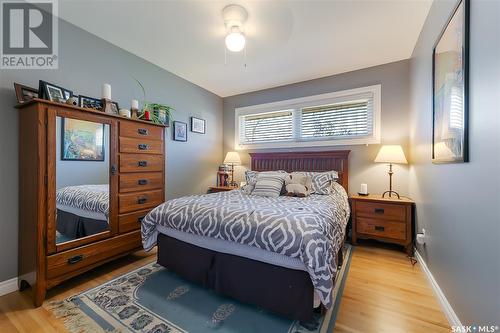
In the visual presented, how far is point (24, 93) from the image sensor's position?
6.01 feet

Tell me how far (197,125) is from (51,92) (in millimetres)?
2124

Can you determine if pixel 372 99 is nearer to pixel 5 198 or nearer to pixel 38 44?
pixel 38 44

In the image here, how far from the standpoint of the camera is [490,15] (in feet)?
3.38

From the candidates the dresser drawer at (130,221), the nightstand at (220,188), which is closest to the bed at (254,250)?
the dresser drawer at (130,221)

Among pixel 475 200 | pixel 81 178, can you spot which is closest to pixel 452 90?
pixel 475 200

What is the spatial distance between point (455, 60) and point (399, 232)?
1.94 meters

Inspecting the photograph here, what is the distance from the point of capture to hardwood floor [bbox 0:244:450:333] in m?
1.42

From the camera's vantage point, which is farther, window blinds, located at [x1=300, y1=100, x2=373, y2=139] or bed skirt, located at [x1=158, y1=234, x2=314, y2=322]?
window blinds, located at [x1=300, y1=100, x2=373, y2=139]

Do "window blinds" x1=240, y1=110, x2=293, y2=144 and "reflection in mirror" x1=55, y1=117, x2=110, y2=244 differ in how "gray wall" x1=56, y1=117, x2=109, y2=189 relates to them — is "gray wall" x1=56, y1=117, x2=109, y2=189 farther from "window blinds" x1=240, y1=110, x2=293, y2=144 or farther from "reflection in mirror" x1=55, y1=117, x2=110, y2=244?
"window blinds" x1=240, y1=110, x2=293, y2=144

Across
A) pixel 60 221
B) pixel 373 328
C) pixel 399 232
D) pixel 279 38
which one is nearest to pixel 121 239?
pixel 60 221

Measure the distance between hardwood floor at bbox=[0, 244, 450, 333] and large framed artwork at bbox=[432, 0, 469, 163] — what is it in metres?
1.13

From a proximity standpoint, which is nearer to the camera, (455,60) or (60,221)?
(455,60)

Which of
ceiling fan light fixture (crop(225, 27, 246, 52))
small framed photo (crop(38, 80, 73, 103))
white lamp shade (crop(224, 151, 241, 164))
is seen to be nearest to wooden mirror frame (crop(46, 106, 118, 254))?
small framed photo (crop(38, 80, 73, 103))

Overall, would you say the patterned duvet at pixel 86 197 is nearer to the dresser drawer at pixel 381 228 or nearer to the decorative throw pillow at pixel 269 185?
the decorative throw pillow at pixel 269 185
